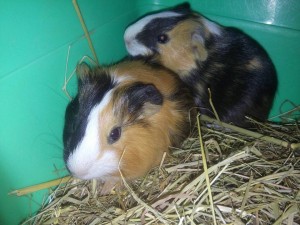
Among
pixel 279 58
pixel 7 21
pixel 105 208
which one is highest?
pixel 7 21

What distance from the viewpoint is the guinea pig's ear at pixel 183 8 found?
190 cm

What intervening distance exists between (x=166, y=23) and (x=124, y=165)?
852 mm

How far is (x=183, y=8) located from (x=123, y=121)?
90 cm

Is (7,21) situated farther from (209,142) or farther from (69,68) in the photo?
(209,142)

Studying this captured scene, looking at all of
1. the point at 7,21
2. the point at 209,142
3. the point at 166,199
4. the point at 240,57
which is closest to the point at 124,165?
the point at 166,199

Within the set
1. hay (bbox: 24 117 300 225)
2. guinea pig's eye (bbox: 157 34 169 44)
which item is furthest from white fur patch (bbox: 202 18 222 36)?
hay (bbox: 24 117 300 225)

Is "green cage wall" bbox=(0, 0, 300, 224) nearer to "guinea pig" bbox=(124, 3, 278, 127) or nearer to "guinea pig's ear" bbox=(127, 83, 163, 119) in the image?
"guinea pig" bbox=(124, 3, 278, 127)

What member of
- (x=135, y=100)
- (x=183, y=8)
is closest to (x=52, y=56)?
(x=135, y=100)

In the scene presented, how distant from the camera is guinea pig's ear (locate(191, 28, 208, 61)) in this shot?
1.84 m

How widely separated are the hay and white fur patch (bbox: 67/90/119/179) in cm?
16

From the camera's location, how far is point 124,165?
4.81ft

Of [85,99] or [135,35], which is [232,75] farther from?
[85,99]

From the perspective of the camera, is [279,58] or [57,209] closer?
[57,209]

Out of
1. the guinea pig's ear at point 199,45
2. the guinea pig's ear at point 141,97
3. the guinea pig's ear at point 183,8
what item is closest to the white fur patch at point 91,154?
the guinea pig's ear at point 141,97
